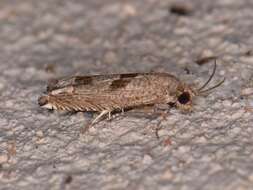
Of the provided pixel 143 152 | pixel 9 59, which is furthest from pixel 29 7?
pixel 143 152

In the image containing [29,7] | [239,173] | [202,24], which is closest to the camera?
[239,173]

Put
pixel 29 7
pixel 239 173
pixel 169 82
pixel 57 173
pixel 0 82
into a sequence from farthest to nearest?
pixel 29 7, pixel 0 82, pixel 169 82, pixel 57 173, pixel 239 173

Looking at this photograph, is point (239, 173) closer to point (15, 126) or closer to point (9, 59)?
point (15, 126)

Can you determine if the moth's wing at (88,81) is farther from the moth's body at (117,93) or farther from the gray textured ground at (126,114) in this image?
the gray textured ground at (126,114)

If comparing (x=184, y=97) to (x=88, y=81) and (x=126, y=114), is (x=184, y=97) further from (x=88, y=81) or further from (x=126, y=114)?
(x=88, y=81)

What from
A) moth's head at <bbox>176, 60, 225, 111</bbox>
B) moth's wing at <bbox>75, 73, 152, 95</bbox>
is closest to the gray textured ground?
moth's head at <bbox>176, 60, 225, 111</bbox>

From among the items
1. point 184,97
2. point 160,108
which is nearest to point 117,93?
point 160,108

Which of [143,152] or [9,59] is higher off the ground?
[9,59]
